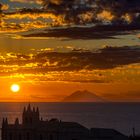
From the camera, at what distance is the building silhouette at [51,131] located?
91.8 meters

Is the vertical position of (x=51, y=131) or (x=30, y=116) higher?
(x=30, y=116)

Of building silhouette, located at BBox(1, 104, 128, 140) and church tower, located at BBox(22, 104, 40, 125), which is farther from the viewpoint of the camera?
church tower, located at BBox(22, 104, 40, 125)

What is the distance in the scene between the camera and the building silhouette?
91750 mm

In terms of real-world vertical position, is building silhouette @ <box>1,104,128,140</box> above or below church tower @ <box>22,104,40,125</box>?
below

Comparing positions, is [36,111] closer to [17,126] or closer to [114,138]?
[17,126]

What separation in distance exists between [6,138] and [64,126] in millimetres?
12564

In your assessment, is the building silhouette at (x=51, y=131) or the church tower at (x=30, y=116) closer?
the building silhouette at (x=51, y=131)

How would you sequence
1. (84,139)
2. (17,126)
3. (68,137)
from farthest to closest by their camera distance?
(17,126), (68,137), (84,139)

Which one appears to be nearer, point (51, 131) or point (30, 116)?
point (51, 131)

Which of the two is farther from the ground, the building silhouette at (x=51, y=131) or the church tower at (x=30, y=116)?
the church tower at (x=30, y=116)

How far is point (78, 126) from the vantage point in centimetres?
9506

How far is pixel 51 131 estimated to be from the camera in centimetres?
9719

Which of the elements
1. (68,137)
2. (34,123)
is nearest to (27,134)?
(34,123)

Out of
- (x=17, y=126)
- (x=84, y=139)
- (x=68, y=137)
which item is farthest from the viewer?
(x=17, y=126)
